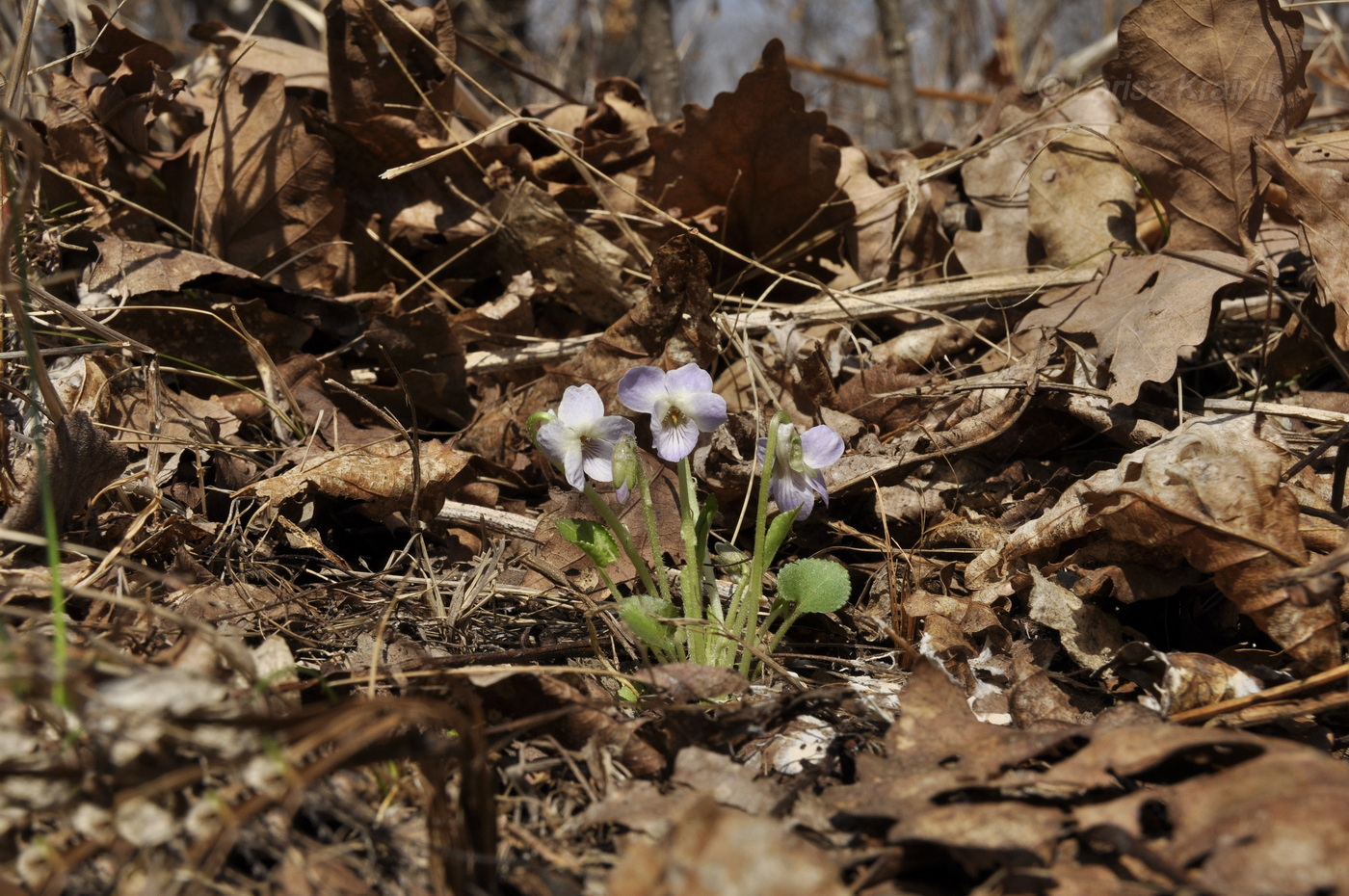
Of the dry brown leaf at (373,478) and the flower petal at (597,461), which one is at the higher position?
the flower petal at (597,461)

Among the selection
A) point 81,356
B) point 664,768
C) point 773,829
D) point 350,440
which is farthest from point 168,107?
point 773,829

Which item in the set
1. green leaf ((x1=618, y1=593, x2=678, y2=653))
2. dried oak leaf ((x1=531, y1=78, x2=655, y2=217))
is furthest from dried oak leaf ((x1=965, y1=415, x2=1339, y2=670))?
dried oak leaf ((x1=531, y1=78, x2=655, y2=217))

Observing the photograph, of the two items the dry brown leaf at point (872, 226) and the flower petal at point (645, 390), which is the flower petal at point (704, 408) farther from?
Result: the dry brown leaf at point (872, 226)

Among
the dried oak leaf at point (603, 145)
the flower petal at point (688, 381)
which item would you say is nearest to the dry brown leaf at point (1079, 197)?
the dried oak leaf at point (603, 145)

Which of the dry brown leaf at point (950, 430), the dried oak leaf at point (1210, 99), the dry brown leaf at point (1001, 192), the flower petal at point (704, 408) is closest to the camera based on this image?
the flower petal at point (704, 408)

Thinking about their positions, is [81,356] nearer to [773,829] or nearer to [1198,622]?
[773,829]

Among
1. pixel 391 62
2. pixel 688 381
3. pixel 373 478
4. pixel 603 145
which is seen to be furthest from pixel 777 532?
pixel 391 62

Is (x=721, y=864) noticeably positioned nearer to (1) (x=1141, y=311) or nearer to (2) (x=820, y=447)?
(2) (x=820, y=447)
